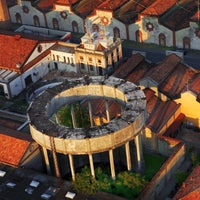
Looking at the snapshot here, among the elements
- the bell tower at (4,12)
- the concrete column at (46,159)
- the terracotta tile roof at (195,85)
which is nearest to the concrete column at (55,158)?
the concrete column at (46,159)

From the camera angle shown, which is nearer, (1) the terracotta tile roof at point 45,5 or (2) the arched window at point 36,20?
(1) the terracotta tile roof at point 45,5

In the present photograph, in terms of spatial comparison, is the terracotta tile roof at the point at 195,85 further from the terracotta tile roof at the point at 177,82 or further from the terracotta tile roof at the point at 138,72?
the terracotta tile roof at the point at 138,72

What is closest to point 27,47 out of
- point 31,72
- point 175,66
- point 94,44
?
point 31,72

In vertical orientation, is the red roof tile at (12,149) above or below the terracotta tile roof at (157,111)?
above

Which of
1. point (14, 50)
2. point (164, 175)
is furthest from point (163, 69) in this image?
point (14, 50)

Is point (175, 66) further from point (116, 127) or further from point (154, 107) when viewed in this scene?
point (116, 127)

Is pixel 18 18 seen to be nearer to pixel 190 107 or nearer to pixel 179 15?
pixel 179 15

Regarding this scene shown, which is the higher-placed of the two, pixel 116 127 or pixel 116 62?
pixel 116 127
